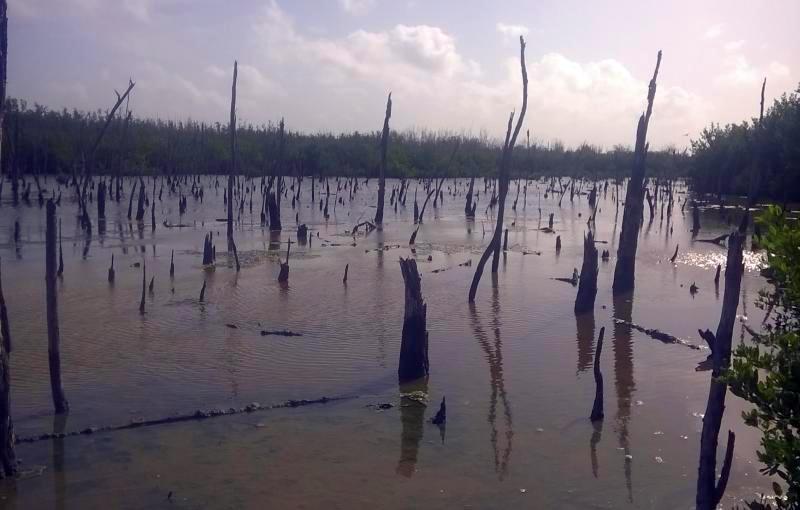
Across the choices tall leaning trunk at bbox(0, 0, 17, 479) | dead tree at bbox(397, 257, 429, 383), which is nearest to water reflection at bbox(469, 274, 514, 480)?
dead tree at bbox(397, 257, 429, 383)

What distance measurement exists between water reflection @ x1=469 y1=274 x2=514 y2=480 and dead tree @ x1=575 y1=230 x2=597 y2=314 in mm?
933

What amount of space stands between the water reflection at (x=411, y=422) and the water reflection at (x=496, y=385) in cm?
48

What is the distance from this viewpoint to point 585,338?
7.78 metres

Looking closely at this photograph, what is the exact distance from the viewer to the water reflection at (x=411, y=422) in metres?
4.70

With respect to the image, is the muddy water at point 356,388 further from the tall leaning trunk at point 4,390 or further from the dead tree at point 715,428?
the dead tree at point 715,428

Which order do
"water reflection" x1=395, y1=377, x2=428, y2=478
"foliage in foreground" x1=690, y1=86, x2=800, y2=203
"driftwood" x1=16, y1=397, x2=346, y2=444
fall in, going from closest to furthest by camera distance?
"water reflection" x1=395, y1=377, x2=428, y2=478 < "driftwood" x1=16, y1=397, x2=346, y2=444 < "foliage in foreground" x1=690, y1=86, x2=800, y2=203

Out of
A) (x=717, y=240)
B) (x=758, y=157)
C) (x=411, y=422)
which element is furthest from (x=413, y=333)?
(x=758, y=157)

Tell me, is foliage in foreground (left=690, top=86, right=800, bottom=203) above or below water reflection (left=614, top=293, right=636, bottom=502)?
above

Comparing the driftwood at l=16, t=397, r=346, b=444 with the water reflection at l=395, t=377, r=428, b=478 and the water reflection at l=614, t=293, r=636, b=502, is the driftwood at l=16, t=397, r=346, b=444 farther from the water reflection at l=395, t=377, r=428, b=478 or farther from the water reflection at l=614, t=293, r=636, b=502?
the water reflection at l=614, t=293, r=636, b=502

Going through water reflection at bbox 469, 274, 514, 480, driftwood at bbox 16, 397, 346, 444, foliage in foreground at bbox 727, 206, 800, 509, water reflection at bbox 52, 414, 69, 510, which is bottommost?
water reflection at bbox 52, 414, 69, 510

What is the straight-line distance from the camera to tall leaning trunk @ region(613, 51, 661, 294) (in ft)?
31.6

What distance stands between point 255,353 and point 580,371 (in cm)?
281

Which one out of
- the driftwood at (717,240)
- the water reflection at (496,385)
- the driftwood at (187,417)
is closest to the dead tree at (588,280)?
the water reflection at (496,385)

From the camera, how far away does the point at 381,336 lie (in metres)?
7.68
